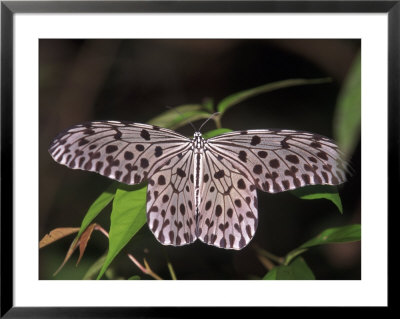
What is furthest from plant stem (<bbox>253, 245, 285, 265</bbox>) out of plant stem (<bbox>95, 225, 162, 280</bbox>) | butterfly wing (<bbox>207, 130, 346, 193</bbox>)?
plant stem (<bbox>95, 225, 162, 280</bbox>)

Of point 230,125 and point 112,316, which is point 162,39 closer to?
point 230,125

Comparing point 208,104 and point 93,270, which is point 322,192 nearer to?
point 208,104

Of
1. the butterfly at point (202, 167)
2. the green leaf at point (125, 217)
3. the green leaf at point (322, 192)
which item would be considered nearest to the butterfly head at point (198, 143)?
the butterfly at point (202, 167)

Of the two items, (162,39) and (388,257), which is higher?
(162,39)

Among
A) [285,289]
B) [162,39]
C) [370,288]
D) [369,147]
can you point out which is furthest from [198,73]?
[370,288]
